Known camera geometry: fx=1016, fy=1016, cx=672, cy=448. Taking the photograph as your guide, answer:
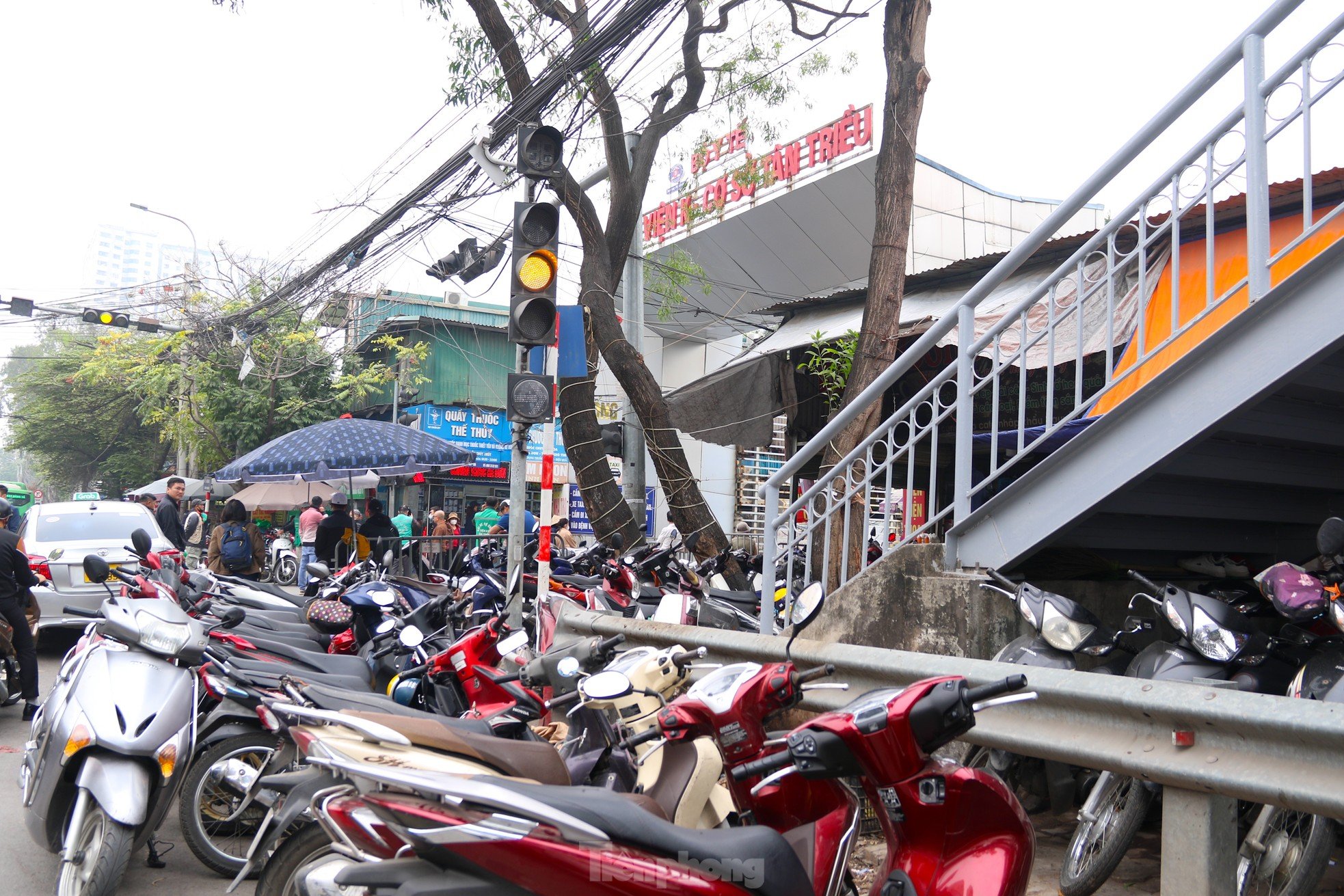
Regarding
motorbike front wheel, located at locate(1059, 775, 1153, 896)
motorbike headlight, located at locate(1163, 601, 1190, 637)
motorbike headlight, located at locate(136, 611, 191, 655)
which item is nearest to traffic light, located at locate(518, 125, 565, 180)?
motorbike headlight, located at locate(136, 611, 191, 655)

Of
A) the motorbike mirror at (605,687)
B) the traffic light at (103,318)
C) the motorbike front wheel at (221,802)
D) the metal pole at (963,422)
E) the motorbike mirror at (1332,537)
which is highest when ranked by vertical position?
the traffic light at (103,318)

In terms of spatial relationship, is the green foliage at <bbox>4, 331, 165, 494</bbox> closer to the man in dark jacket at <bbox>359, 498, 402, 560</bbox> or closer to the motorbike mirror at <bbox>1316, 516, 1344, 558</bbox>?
the man in dark jacket at <bbox>359, 498, 402, 560</bbox>

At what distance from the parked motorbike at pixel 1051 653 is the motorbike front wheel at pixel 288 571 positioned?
47.9 feet

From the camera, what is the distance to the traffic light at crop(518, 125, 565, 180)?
709 cm

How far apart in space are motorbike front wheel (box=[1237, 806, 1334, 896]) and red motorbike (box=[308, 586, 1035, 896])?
1.08 meters

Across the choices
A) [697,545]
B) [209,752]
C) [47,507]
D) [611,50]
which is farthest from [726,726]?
[47,507]

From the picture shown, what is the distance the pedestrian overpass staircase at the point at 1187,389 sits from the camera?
4.02 m

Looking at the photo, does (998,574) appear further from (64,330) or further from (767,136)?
(64,330)

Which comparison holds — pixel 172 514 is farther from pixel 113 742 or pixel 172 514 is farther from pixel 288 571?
pixel 113 742

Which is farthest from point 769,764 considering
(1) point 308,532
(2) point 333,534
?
(1) point 308,532

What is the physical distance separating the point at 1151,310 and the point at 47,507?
34.5 feet

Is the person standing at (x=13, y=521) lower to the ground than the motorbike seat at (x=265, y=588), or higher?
higher

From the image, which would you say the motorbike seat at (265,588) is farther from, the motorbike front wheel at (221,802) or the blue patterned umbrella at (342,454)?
the blue patterned umbrella at (342,454)

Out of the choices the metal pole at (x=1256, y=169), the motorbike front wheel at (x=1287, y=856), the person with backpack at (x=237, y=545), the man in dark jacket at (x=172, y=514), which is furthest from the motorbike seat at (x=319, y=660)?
the man in dark jacket at (x=172, y=514)
